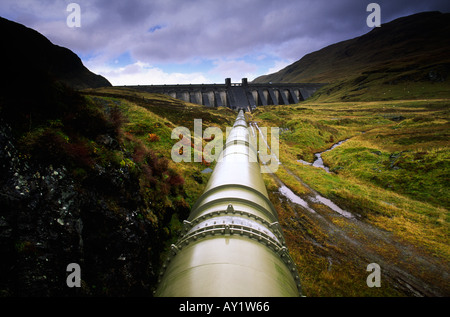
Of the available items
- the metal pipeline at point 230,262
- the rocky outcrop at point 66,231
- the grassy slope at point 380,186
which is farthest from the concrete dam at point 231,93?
the metal pipeline at point 230,262

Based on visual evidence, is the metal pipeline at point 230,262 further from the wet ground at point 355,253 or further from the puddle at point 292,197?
the puddle at point 292,197

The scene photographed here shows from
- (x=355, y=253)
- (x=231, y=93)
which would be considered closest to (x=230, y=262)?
(x=355, y=253)

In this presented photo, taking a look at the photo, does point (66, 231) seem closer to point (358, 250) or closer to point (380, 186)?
point (358, 250)

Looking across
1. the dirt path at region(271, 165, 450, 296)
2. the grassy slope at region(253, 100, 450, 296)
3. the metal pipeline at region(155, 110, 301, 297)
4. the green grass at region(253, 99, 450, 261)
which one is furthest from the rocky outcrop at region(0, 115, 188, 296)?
the green grass at region(253, 99, 450, 261)

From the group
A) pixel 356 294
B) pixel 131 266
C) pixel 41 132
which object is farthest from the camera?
pixel 356 294

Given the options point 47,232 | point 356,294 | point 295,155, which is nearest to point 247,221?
point 47,232

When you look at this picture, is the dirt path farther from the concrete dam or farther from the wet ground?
the concrete dam
